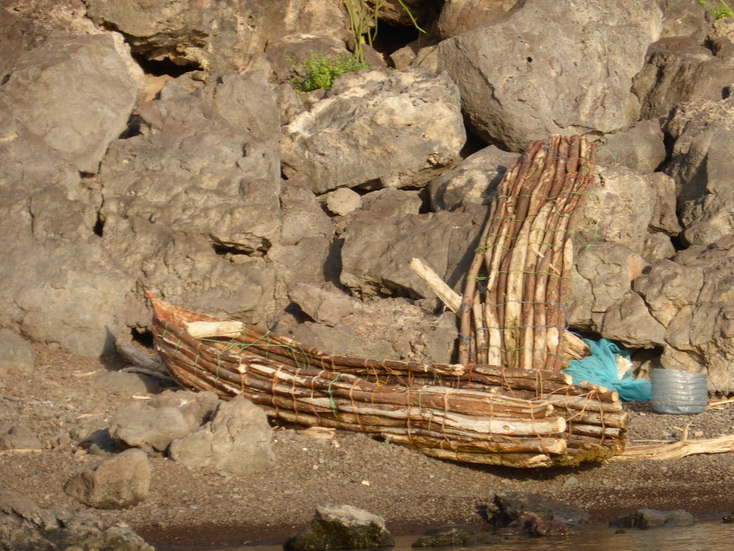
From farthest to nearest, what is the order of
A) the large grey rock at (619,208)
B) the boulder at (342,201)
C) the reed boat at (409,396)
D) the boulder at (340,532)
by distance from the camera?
the boulder at (342,201)
the large grey rock at (619,208)
the reed boat at (409,396)
the boulder at (340,532)

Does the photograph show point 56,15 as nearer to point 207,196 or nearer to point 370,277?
point 207,196

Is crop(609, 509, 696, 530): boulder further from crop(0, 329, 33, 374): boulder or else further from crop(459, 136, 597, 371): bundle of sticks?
crop(0, 329, 33, 374): boulder

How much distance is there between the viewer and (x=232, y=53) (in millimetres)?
12781

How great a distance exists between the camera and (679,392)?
8906 millimetres

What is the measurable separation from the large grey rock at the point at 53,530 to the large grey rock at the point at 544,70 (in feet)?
26.1

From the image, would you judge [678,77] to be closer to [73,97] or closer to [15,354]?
[73,97]

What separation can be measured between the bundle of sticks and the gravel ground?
1.23m

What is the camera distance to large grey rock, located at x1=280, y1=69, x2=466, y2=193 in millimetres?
11867

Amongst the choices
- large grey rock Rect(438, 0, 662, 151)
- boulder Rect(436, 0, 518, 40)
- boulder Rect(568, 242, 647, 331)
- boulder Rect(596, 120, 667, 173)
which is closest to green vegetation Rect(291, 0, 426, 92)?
boulder Rect(436, 0, 518, 40)

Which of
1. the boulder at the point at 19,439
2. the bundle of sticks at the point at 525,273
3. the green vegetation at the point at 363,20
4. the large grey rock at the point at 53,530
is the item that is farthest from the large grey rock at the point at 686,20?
the large grey rock at the point at 53,530

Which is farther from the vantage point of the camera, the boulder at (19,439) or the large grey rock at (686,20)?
the large grey rock at (686,20)

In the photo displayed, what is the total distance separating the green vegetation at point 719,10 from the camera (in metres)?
14.1

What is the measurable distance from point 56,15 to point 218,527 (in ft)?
24.1

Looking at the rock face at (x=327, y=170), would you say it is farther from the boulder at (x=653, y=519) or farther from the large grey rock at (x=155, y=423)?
the boulder at (x=653, y=519)
